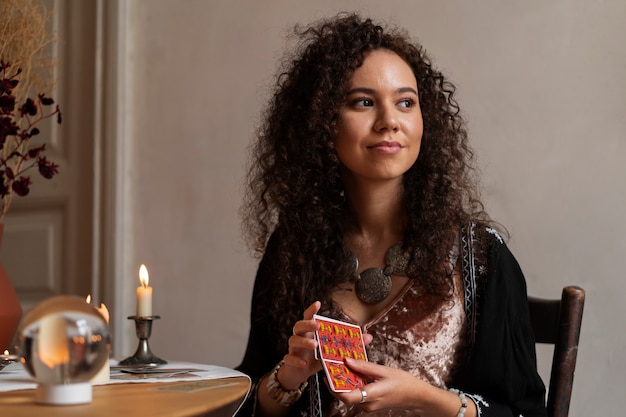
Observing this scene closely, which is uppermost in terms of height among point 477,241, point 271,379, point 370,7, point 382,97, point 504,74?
point 370,7

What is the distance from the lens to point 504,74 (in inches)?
94.8

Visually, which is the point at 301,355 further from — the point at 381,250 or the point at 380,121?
the point at 380,121

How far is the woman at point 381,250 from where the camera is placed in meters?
1.71

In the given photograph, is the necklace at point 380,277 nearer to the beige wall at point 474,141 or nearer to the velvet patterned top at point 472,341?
the velvet patterned top at point 472,341

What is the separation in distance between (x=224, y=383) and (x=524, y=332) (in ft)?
2.33

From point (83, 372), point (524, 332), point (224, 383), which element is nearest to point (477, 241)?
point (524, 332)

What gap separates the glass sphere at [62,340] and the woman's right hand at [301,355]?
0.48 m

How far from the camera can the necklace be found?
1.77 m

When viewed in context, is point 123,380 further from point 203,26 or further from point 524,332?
point 203,26

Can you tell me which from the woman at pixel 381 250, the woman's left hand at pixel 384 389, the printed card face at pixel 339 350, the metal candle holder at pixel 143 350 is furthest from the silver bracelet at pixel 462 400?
the metal candle holder at pixel 143 350

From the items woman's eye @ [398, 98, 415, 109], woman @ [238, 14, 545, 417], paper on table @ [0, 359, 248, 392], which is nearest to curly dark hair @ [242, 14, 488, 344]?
woman @ [238, 14, 545, 417]

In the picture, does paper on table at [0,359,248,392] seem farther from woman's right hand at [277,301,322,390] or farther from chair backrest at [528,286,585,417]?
chair backrest at [528,286,585,417]

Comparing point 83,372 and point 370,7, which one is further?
point 370,7

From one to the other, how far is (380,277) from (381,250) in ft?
0.25
